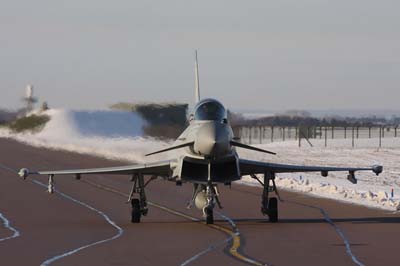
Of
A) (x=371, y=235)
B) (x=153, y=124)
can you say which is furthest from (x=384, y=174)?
(x=371, y=235)

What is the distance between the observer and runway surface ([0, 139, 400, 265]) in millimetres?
15133

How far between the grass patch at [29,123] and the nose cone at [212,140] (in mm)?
55175

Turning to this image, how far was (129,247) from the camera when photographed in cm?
1667

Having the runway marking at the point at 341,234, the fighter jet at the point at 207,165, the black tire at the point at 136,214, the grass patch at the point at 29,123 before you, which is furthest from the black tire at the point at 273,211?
the grass patch at the point at 29,123

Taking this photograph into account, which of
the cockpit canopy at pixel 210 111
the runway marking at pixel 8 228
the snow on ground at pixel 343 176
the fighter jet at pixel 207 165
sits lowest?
the snow on ground at pixel 343 176

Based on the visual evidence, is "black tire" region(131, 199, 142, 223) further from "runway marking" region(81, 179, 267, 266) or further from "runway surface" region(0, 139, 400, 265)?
"runway marking" region(81, 179, 267, 266)

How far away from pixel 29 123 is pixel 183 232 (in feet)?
196

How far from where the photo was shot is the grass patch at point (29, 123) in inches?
2968

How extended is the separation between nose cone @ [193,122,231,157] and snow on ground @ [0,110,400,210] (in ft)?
7.94

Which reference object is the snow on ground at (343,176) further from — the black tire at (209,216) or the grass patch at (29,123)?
the grass patch at (29,123)

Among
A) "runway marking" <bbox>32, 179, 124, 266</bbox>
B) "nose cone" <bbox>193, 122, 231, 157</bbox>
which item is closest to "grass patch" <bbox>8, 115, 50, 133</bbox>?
"runway marking" <bbox>32, 179, 124, 266</bbox>

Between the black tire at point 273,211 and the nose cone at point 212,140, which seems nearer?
the nose cone at point 212,140

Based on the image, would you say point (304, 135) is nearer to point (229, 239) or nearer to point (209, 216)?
point (209, 216)

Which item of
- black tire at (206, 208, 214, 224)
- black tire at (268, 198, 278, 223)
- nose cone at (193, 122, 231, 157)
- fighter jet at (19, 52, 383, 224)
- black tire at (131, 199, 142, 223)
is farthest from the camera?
black tire at (268, 198, 278, 223)
